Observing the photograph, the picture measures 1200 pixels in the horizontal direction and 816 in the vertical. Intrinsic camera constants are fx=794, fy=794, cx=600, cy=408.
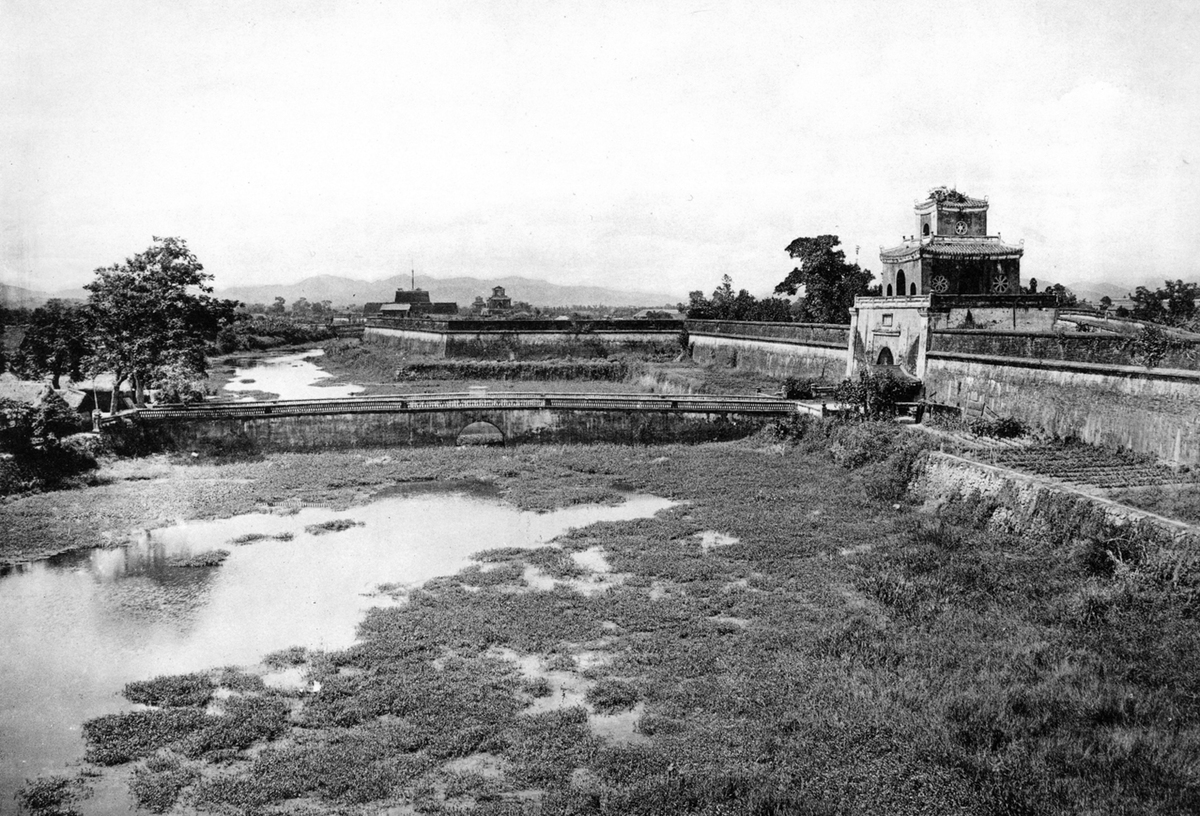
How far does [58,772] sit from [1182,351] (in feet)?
59.1

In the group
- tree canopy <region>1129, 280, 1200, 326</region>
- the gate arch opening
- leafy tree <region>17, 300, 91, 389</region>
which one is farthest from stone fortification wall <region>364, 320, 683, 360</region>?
tree canopy <region>1129, 280, 1200, 326</region>

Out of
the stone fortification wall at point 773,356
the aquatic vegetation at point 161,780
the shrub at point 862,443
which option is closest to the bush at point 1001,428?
the shrub at point 862,443

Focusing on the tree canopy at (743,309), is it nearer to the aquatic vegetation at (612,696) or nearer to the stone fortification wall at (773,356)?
the stone fortification wall at (773,356)

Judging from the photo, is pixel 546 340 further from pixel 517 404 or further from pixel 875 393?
pixel 875 393

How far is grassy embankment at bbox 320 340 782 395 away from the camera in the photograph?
36.4 meters

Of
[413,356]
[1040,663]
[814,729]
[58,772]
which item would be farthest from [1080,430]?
[413,356]

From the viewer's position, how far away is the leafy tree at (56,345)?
2312 centimetres

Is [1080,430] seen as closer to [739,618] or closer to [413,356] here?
[739,618]

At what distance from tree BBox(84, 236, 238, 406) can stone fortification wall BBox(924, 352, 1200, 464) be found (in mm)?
22652

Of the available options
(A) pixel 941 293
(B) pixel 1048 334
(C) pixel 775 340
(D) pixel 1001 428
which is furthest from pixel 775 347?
(B) pixel 1048 334

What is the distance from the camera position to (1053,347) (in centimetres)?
1864

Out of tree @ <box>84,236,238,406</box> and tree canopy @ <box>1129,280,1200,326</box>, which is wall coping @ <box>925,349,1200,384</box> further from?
tree @ <box>84,236,238,406</box>

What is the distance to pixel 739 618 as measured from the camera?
1115cm

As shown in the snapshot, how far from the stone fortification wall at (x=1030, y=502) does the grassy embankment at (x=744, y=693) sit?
9.6 inches
